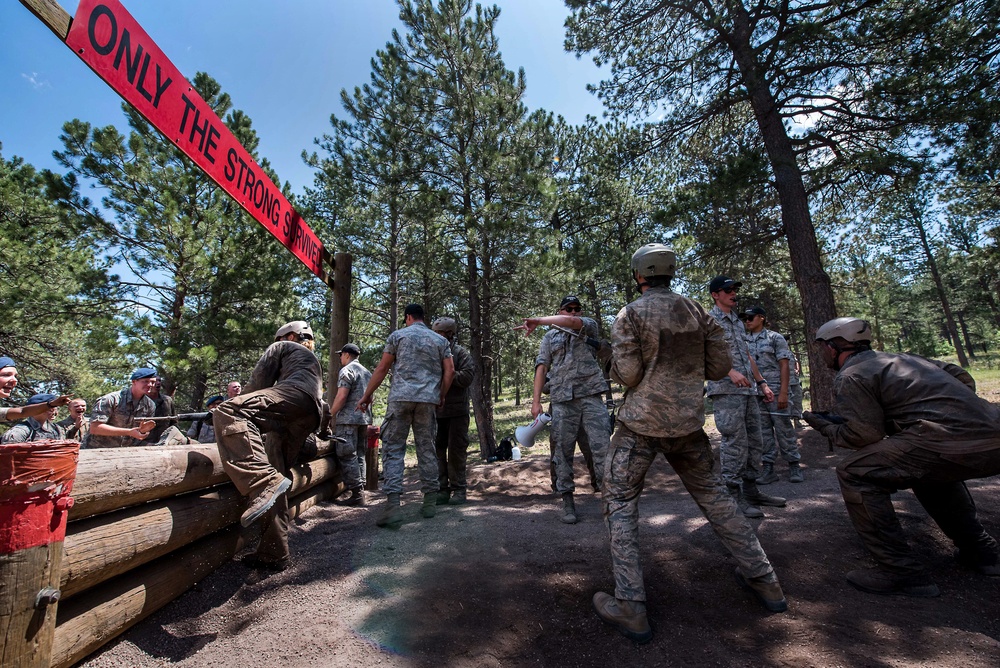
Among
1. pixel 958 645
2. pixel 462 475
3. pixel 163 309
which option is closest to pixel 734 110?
pixel 462 475

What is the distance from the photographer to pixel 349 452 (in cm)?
612

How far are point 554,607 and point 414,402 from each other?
2340 millimetres

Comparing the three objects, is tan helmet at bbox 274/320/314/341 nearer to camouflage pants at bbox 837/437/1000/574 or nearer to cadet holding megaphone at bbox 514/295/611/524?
cadet holding megaphone at bbox 514/295/611/524

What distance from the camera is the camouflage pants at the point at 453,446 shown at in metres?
5.45

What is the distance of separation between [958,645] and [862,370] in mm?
1508

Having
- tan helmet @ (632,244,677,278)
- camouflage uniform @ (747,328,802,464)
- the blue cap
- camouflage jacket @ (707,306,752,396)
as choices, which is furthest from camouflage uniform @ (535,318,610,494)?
the blue cap

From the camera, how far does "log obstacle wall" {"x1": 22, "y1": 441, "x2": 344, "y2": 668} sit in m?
2.19

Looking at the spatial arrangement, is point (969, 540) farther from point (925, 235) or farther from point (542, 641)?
point (925, 235)

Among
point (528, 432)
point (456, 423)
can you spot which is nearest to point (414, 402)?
point (456, 423)

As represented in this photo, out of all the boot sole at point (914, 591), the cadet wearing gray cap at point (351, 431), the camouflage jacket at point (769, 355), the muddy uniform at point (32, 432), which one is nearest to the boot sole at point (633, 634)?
the boot sole at point (914, 591)

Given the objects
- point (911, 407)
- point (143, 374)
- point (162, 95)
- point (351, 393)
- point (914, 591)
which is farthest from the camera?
point (351, 393)

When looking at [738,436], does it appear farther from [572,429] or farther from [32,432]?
[32,432]

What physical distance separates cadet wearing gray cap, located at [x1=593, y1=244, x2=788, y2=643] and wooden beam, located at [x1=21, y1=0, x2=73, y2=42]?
11.2 ft

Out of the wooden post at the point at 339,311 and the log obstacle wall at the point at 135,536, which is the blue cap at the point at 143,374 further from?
the log obstacle wall at the point at 135,536
